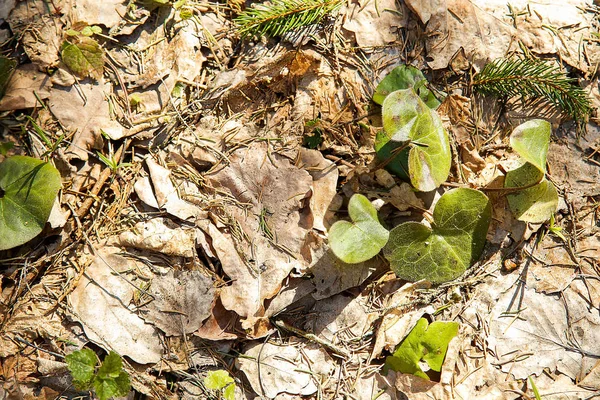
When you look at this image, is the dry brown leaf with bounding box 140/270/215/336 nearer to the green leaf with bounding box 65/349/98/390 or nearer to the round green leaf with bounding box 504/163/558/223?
the green leaf with bounding box 65/349/98/390

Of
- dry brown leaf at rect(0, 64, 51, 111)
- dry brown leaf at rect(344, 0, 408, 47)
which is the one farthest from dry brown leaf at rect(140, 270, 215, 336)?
dry brown leaf at rect(344, 0, 408, 47)

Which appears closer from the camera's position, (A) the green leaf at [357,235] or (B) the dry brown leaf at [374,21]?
(A) the green leaf at [357,235]

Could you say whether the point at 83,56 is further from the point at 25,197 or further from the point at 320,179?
the point at 320,179

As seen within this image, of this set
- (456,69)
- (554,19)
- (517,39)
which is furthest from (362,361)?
(554,19)

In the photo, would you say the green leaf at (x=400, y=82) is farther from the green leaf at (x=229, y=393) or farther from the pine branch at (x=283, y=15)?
the green leaf at (x=229, y=393)

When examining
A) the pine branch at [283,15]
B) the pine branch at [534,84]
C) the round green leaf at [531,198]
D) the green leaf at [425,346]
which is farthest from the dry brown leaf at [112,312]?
the pine branch at [534,84]

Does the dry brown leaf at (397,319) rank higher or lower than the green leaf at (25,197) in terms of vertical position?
lower
